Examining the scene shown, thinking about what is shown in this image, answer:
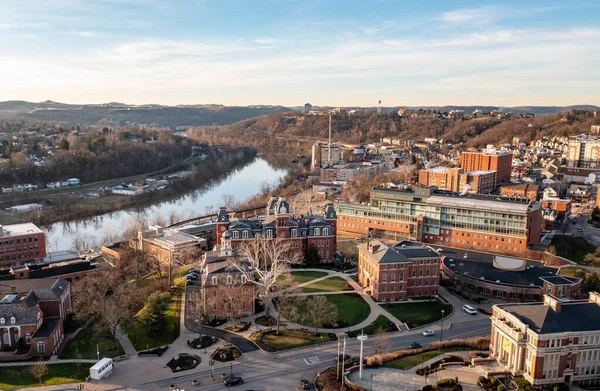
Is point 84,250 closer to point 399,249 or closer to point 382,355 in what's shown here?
point 399,249

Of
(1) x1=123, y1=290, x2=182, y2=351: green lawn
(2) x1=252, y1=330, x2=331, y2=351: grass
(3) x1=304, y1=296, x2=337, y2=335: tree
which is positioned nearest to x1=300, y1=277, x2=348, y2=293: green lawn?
(3) x1=304, y1=296, x2=337, y2=335: tree

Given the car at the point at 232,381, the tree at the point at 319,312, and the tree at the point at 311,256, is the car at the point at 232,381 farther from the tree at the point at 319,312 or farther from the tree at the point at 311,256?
the tree at the point at 311,256

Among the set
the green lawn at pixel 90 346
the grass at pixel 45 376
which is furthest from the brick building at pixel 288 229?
the grass at pixel 45 376

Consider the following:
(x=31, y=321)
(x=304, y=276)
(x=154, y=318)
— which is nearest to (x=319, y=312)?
(x=154, y=318)

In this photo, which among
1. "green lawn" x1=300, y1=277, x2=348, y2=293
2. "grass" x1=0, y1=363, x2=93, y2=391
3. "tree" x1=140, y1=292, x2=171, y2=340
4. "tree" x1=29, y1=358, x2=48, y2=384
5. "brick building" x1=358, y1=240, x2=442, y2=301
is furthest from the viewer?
"green lawn" x1=300, y1=277, x2=348, y2=293

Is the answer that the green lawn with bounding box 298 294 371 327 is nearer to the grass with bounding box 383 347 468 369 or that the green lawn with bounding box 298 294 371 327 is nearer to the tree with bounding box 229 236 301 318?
the tree with bounding box 229 236 301 318

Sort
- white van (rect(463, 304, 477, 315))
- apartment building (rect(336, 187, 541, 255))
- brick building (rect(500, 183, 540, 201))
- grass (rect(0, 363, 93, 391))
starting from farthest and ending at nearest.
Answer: brick building (rect(500, 183, 540, 201)) → apartment building (rect(336, 187, 541, 255)) → white van (rect(463, 304, 477, 315)) → grass (rect(0, 363, 93, 391))

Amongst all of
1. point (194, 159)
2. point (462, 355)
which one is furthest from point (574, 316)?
point (194, 159)
